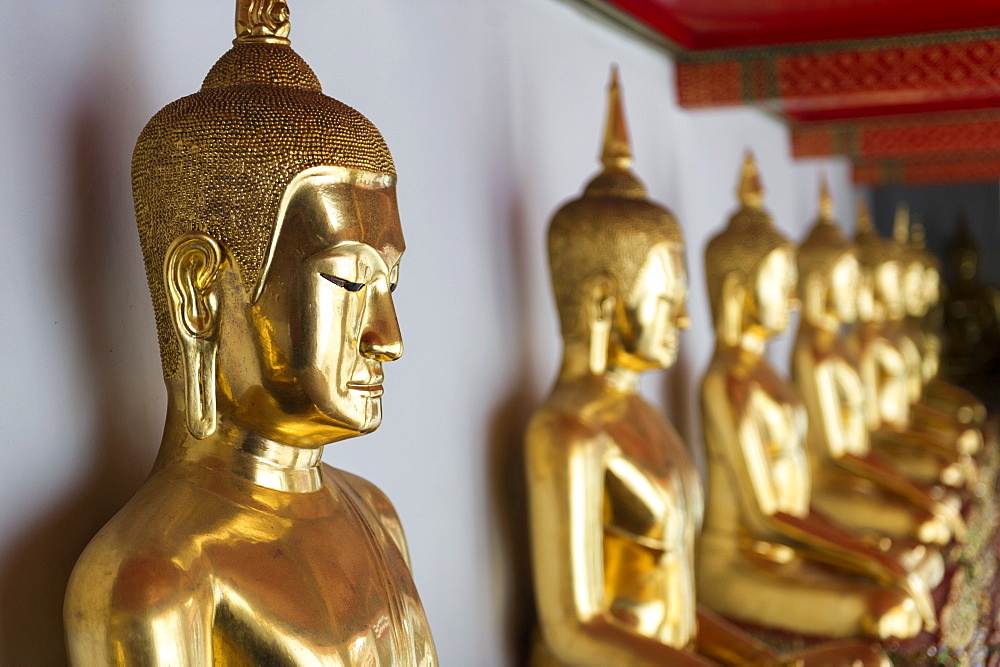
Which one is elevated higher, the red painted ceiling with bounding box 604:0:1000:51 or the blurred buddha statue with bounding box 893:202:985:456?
the red painted ceiling with bounding box 604:0:1000:51

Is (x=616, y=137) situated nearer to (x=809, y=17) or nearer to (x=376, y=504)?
(x=809, y=17)

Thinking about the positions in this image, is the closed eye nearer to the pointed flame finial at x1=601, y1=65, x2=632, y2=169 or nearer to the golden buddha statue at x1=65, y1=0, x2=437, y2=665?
the golden buddha statue at x1=65, y1=0, x2=437, y2=665

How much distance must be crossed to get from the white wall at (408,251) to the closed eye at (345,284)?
0.30 metres

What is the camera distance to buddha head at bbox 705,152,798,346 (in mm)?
3121

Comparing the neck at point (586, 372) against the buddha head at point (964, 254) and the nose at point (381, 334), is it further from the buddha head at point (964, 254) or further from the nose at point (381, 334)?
the buddha head at point (964, 254)

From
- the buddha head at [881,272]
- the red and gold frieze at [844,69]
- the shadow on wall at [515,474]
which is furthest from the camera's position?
the buddha head at [881,272]

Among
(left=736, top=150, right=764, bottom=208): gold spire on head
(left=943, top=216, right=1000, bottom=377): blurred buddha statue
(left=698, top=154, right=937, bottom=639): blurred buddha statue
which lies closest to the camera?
(left=698, top=154, right=937, bottom=639): blurred buddha statue

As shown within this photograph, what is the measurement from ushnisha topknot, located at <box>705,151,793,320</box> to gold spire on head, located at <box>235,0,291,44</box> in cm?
194

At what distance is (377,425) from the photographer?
1.38 metres

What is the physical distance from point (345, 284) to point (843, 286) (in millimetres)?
3084

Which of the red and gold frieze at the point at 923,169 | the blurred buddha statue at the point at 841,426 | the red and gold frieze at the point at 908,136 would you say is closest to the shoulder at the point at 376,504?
the blurred buddha statue at the point at 841,426

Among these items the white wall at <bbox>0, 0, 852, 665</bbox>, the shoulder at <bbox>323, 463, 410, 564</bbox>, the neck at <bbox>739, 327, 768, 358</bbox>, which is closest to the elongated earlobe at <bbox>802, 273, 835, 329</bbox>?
the white wall at <bbox>0, 0, 852, 665</bbox>

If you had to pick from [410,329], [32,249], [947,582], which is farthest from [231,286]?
[947,582]

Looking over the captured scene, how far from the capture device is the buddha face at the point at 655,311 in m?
2.27
